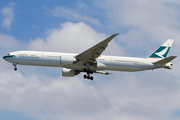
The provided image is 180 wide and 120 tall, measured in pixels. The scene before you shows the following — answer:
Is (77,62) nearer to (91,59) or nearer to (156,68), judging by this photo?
(91,59)

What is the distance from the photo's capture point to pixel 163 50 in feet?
163

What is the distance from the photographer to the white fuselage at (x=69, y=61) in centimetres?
4269

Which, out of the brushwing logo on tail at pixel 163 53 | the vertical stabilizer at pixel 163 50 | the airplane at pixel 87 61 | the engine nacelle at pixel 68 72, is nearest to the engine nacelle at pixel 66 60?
the airplane at pixel 87 61

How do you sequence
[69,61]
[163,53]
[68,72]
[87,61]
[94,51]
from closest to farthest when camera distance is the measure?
1. [94,51]
2. [69,61]
3. [87,61]
4. [68,72]
5. [163,53]

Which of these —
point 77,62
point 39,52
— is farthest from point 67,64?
point 39,52

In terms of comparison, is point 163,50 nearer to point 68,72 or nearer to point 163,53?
point 163,53

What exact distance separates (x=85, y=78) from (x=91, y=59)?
4.87 m

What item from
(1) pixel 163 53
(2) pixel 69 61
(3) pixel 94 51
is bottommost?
(2) pixel 69 61

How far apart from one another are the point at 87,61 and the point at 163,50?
585 inches

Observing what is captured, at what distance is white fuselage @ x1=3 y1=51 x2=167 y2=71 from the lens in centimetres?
4269

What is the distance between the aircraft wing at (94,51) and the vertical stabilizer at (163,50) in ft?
36.6

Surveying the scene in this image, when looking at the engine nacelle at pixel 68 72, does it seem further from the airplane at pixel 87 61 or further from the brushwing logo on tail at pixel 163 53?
the brushwing logo on tail at pixel 163 53

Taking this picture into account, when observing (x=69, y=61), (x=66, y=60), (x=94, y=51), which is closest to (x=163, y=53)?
(x=94, y=51)

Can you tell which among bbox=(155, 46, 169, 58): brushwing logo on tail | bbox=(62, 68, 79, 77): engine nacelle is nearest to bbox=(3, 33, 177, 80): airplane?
bbox=(62, 68, 79, 77): engine nacelle
